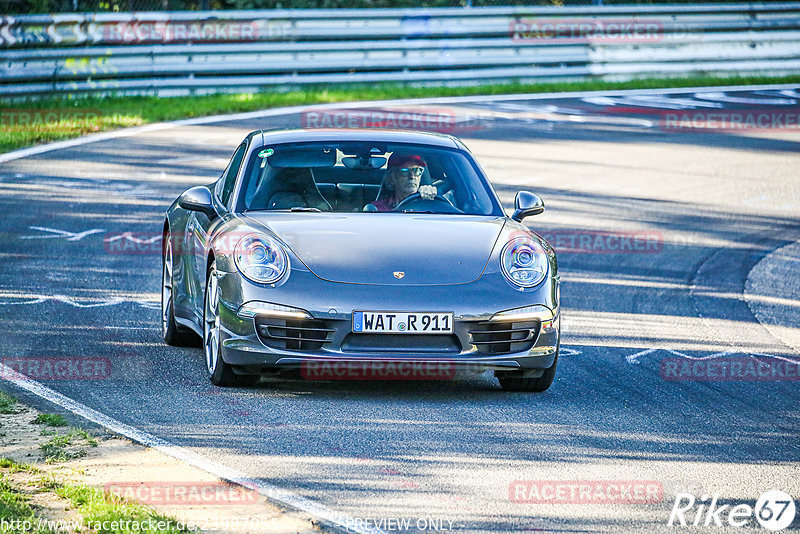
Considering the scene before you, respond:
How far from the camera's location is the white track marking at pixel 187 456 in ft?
16.3

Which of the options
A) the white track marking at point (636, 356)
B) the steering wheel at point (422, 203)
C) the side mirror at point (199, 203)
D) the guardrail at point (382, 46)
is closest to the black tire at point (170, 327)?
the side mirror at point (199, 203)

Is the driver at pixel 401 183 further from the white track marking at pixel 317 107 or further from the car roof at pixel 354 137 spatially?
the white track marking at pixel 317 107

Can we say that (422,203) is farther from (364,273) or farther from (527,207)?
(364,273)

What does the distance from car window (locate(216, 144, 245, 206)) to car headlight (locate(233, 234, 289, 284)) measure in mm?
988

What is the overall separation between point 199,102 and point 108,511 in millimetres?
17207

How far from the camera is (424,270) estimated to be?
6848 mm

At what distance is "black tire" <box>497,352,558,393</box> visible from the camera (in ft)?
23.6

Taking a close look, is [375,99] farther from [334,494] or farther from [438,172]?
[334,494]

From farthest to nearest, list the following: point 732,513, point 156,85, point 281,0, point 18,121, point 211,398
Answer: point 281,0, point 156,85, point 18,121, point 211,398, point 732,513

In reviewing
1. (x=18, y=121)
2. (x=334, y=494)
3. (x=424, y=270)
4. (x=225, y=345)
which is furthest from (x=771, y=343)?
(x=18, y=121)

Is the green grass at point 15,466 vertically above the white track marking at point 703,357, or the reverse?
the green grass at point 15,466

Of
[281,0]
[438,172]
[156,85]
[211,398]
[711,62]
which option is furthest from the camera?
[711,62]

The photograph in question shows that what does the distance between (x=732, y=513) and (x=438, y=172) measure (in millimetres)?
3437

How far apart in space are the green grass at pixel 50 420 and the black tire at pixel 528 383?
2361 mm
